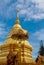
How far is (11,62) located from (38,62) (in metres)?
12.9

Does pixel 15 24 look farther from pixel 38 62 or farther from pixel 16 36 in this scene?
pixel 38 62

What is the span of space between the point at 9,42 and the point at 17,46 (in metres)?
2.35

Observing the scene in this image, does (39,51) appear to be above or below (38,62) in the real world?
above

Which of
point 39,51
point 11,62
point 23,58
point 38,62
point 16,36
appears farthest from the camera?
point 39,51

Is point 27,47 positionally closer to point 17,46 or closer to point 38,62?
point 17,46

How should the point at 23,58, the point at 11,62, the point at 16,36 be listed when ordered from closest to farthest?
the point at 11,62 → the point at 23,58 → the point at 16,36

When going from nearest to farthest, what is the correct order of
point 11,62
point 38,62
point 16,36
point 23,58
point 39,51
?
1. point 11,62
2. point 38,62
3. point 23,58
4. point 16,36
5. point 39,51

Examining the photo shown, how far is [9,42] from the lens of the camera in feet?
175

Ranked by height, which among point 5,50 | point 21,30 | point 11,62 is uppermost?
point 21,30

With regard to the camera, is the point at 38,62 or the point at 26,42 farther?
the point at 26,42

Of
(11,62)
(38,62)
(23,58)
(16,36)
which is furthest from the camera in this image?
(16,36)

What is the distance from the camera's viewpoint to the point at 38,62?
45000mm

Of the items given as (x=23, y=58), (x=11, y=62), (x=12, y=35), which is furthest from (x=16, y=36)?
(x=11, y=62)

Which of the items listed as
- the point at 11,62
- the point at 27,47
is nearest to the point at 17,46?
the point at 27,47
